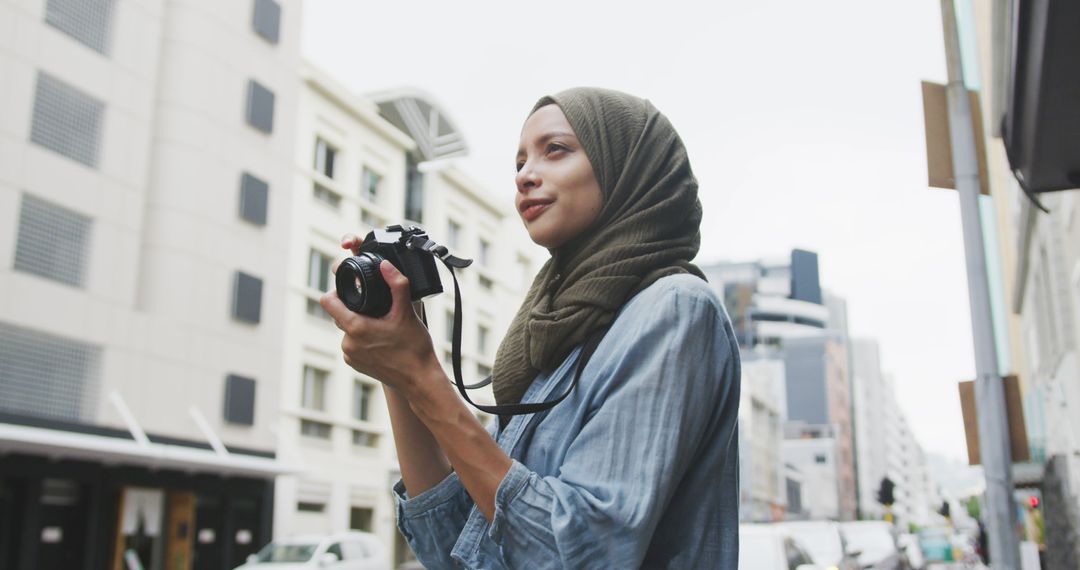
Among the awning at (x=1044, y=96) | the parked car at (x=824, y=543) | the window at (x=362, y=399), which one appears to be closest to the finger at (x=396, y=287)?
the awning at (x=1044, y=96)

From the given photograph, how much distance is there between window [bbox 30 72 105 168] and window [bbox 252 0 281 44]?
21.6 ft

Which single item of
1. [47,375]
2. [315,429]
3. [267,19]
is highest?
[267,19]

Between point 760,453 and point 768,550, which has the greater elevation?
point 760,453

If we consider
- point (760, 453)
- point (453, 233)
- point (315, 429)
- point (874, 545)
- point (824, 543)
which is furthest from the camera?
point (760, 453)

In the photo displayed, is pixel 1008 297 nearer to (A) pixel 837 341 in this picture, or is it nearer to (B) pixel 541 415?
(B) pixel 541 415

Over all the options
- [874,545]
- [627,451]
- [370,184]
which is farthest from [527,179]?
[370,184]

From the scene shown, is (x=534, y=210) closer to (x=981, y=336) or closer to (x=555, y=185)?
(x=555, y=185)

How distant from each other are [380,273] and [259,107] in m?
26.1

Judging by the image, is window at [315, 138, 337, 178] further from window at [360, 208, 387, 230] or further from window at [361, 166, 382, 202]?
window at [360, 208, 387, 230]

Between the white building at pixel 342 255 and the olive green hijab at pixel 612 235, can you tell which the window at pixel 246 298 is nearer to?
the white building at pixel 342 255

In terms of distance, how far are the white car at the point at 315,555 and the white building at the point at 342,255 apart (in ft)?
24.4

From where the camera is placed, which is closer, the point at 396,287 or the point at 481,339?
the point at 396,287

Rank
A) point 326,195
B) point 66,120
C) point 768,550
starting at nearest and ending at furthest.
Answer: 1. point 768,550
2. point 66,120
3. point 326,195

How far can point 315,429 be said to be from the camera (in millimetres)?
27891
